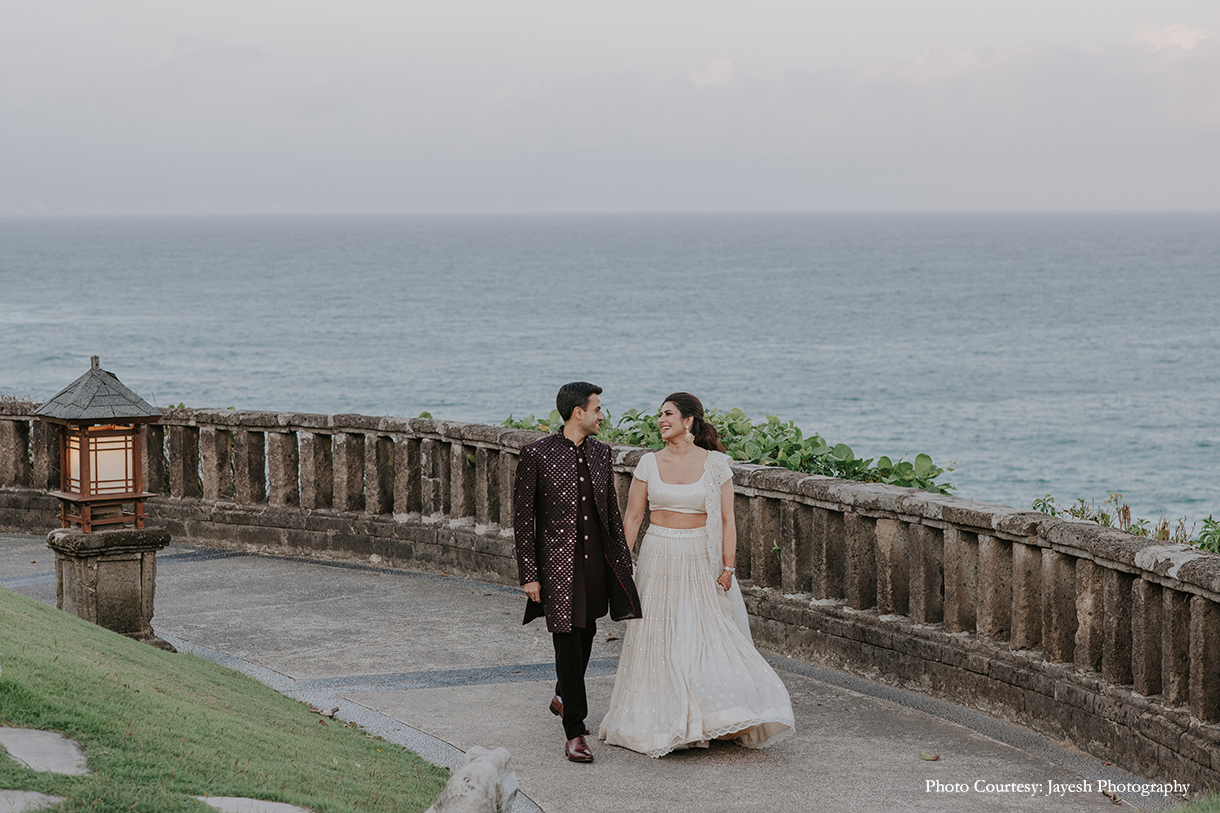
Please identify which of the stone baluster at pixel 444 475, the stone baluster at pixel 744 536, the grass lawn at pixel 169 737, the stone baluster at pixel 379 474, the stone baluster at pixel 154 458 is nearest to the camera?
the grass lawn at pixel 169 737

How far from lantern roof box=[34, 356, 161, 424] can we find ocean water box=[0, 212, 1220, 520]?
32742 millimetres

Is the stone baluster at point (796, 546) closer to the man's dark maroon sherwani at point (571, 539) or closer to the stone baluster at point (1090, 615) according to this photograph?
the man's dark maroon sherwani at point (571, 539)

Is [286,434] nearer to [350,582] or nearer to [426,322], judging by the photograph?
[350,582]

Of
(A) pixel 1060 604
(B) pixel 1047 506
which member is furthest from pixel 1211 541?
(A) pixel 1060 604

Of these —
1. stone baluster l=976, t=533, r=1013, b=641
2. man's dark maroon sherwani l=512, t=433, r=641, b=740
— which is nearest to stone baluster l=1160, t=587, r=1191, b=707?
stone baluster l=976, t=533, r=1013, b=641

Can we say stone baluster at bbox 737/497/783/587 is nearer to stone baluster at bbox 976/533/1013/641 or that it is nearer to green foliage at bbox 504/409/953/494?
green foliage at bbox 504/409/953/494

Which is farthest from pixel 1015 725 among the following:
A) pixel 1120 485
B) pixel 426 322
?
pixel 426 322

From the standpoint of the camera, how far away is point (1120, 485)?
4084 cm

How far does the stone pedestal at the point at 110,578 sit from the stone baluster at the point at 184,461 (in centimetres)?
359

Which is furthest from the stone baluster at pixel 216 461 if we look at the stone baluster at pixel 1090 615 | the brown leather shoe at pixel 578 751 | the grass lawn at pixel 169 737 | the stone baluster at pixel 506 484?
the stone baluster at pixel 1090 615

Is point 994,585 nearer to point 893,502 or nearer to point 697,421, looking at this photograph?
point 893,502

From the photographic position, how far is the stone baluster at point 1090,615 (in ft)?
20.8

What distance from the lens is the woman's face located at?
658 cm

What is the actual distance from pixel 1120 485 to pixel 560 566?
38.1 m
